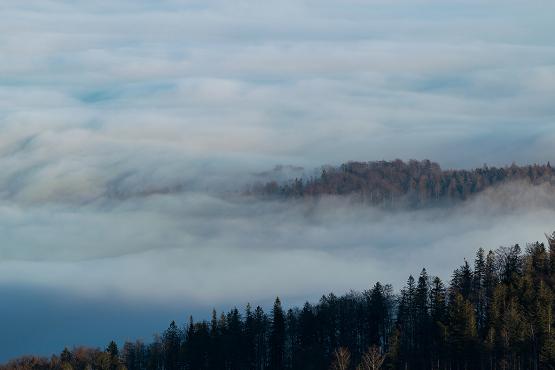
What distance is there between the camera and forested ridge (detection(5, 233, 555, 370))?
135 meters

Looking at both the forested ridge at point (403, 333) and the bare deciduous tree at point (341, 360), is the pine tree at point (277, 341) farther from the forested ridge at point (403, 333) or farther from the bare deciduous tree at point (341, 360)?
the bare deciduous tree at point (341, 360)

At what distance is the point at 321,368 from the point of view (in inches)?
5851

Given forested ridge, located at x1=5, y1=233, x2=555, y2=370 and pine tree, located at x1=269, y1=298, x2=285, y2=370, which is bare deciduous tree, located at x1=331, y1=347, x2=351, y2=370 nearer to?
forested ridge, located at x1=5, y1=233, x2=555, y2=370

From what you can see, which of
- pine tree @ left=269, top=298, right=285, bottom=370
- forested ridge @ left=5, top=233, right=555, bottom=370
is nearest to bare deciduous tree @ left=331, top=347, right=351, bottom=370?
forested ridge @ left=5, top=233, right=555, bottom=370

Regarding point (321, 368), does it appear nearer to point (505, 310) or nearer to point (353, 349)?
point (353, 349)

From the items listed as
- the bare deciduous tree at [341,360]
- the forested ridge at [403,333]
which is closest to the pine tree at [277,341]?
the forested ridge at [403,333]

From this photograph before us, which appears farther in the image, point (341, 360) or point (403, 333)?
point (403, 333)

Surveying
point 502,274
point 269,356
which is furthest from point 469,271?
point 269,356

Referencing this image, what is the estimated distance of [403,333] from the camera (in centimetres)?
15025

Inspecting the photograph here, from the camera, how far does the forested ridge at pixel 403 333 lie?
135 m

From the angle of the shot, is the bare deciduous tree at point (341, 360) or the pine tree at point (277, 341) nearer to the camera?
the bare deciduous tree at point (341, 360)

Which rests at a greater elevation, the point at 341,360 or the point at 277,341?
the point at 277,341

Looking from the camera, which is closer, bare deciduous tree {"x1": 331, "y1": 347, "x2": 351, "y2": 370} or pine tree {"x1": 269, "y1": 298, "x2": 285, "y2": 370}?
bare deciduous tree {"x1": 331, "y1": 347, "x2": 351, "y2": 370}

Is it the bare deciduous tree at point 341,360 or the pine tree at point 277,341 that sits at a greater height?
the pine tree at point 277,341
